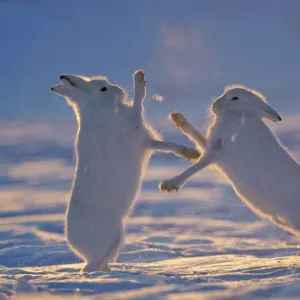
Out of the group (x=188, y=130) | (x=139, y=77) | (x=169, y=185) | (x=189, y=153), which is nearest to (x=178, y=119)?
(x=188, y=130)

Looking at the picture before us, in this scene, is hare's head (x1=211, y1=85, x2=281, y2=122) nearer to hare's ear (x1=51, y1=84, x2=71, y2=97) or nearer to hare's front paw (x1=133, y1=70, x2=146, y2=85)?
hare's front paw (x1=133, y1=70, x2=146, y2=85)

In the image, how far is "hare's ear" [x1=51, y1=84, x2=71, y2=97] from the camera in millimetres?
6883

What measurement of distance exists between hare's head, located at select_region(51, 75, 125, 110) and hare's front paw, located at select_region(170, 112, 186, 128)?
729mm

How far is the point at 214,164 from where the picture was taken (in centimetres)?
670

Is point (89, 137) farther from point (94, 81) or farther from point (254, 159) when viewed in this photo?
point (254, 159)

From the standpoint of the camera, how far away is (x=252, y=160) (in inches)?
250

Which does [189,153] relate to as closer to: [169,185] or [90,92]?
[169,185]

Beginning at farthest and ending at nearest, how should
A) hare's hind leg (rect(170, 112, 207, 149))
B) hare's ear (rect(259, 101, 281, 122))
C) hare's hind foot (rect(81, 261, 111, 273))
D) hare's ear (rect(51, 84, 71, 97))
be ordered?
hare's hind leg (rect(170, 112, 207, 149)) → hare's ear (rect(51, 84, 71, 97)) → hare's ear (rect(259, 101, 281, 122)) → hare's hind foot (rect(81, 261, 111, 273))

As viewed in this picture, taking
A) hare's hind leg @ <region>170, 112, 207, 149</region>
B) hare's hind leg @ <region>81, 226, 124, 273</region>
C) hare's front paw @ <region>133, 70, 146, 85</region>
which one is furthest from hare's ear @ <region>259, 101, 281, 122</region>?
hare's hind leg @ <region>81, 226, 124, 273</region>

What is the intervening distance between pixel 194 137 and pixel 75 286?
3257mm

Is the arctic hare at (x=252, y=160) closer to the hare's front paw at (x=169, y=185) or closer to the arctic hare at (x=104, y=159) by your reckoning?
the hare's front paw at (x=169, y=185)

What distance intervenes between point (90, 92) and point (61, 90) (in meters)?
0.46

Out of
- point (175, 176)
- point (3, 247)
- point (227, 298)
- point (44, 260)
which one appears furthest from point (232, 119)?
point (3, 247)

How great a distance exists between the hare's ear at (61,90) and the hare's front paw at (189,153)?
1538mm
